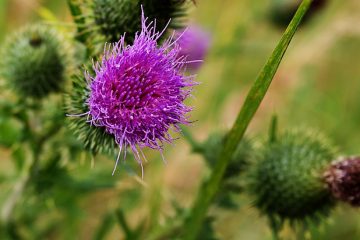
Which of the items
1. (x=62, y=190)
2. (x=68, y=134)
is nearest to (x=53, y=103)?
(x=68, y=134)

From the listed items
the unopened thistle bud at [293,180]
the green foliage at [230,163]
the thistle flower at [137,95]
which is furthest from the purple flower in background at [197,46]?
the thistle flower at [137,95]

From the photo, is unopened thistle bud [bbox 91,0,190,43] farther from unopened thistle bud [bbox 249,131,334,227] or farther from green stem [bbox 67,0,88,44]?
unopened thistle bud [bbox 249,131,334,227]

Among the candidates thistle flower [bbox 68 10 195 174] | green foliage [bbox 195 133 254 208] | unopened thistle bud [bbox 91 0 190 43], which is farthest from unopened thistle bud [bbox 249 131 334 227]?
thistle flower [bbox 68 10 195 174]

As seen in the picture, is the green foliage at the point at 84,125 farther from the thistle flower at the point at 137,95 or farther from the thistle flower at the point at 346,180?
the thistle flower at the point at 346,180

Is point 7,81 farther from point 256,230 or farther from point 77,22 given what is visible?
point 256,230

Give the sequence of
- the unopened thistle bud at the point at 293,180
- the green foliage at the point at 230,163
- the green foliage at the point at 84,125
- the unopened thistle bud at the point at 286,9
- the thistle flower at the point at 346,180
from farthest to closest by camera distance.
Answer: the unopened thistle bud at the point at 286,9
the green foliage at the point at 230,163
the unopened thistle bud at the point at 293,180
the thistle flower at the point at 346,180
the green foliage at the point at 84,125

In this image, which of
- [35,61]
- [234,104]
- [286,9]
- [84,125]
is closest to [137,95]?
[84,125]
